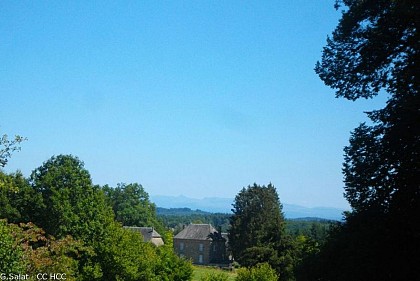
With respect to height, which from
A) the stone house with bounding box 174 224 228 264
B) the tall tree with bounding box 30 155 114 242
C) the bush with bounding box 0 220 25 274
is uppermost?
the tall tree with bounding box 30 155 114 242

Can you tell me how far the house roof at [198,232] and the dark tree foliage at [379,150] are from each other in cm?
6603

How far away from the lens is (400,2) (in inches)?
441

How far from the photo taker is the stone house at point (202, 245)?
250 ft

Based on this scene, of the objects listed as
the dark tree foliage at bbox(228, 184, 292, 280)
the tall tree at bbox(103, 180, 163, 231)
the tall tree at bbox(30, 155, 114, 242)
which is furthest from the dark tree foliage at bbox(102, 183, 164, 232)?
the tall tree at bbox(30, 155, 114, 242)

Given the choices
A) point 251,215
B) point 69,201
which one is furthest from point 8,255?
point 251,215

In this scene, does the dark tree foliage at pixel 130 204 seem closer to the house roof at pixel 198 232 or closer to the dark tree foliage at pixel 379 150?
the house roof at pixel 198 232

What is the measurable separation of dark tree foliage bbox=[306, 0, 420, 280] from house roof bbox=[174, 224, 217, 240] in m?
66.0

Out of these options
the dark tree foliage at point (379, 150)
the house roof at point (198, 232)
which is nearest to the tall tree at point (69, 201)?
the dark tree foliage at point (379, 150)

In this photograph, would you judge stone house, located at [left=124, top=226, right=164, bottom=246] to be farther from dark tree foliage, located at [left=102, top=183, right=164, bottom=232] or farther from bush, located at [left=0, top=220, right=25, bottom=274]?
bush, located at [left=0, top=220, right=25, bottom=274]

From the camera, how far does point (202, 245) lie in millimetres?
77688

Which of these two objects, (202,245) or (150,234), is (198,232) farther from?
(150,234)

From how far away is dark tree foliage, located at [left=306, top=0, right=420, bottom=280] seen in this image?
11.0 meters

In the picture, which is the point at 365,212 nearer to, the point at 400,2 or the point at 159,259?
the point at 400,2

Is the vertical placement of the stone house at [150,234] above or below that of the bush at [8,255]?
below
